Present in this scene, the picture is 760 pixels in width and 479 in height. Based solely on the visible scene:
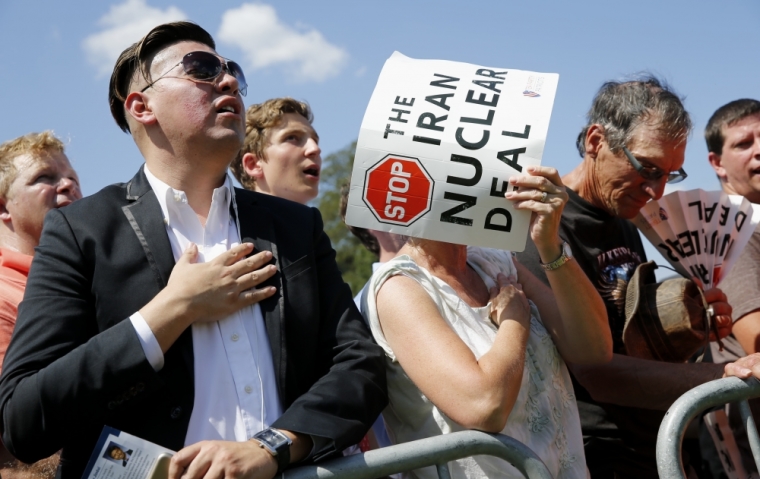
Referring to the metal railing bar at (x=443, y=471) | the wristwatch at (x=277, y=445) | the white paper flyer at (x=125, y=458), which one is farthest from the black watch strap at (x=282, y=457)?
the metal railing bar at (x=443, y=471)

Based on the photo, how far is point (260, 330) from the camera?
103 inches

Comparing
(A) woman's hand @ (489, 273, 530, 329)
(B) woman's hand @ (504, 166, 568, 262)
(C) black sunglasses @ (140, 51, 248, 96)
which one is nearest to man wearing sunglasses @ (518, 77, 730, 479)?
(A) woman's hand @ (489, 273, 530, 329)

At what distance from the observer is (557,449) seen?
295 cm

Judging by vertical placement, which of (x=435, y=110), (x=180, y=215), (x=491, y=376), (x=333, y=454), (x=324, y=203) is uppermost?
(x=435, y=110)

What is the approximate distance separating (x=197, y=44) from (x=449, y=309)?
1313 mm

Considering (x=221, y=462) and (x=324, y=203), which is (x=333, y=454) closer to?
(x=221, y=462)

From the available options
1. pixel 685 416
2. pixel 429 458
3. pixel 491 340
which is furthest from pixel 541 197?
pixel 429 458

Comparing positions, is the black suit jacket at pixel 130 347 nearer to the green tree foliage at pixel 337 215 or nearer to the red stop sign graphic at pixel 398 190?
the red stop sign graphic at pixel 398 190

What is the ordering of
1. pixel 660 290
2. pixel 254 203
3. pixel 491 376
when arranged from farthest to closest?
pixel 660 290
pixel 254 203
pixel 491 376

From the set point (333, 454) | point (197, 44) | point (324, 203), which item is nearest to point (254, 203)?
point (197, 44)

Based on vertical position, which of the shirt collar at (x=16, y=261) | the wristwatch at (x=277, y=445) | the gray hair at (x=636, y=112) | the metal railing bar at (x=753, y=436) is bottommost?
the metal railing bar at (x=753, y=436)

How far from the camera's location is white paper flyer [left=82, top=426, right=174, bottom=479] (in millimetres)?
2215

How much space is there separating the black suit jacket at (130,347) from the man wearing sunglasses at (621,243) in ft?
4.11

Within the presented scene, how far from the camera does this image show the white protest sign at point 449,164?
2.87 metres
